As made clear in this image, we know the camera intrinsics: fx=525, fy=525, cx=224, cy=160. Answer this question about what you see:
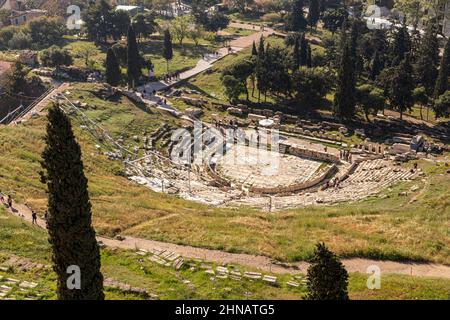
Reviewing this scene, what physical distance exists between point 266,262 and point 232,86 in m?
55.7

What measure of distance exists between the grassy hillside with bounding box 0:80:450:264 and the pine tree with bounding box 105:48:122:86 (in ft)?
97.8

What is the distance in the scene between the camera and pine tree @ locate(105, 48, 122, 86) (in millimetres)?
92250

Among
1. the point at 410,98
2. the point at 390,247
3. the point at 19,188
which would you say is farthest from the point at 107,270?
the point at 410,98

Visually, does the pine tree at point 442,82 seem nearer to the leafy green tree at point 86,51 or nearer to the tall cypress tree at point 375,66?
the tall cypress tree at point 375,66

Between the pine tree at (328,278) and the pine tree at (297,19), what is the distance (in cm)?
11569

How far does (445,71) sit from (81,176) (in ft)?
253

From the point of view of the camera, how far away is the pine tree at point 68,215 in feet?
95.2

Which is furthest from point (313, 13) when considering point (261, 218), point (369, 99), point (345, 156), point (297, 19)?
point (261, 218)

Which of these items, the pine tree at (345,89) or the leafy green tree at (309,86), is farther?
the leafy green tree at (309,86)

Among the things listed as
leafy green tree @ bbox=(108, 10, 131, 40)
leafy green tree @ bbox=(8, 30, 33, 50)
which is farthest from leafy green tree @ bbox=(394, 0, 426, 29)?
leafy green tree @ bbox=(8, 30, 33, 50)

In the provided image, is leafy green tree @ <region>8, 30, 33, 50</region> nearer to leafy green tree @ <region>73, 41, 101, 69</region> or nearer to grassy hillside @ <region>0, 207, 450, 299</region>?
leafy green tree @ <region>73, 41, 101, 69</region>

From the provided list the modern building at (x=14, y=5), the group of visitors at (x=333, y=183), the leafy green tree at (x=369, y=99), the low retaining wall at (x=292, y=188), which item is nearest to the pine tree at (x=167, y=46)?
the leafy green tree at (x=369, y=99)

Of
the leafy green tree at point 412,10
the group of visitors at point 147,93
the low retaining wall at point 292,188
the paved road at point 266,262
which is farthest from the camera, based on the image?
the leafy green tree at point 412,10

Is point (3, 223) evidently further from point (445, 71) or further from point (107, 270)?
point (445, 71)
